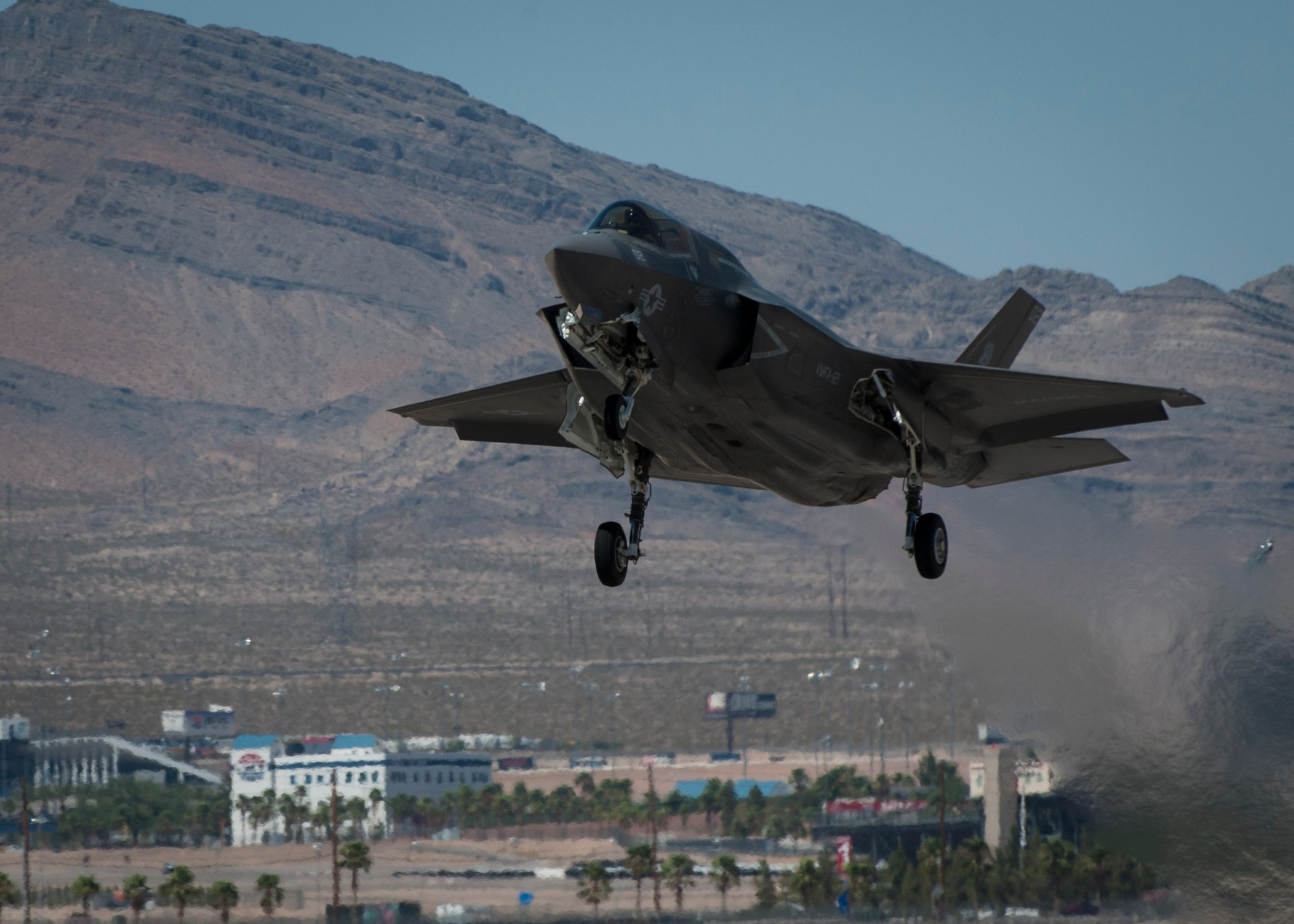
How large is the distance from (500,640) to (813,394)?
169022 mm

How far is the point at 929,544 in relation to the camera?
25547 mm

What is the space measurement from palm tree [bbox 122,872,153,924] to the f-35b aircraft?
51.8m

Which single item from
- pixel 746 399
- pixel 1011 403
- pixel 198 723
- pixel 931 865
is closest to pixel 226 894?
pixel 931 865

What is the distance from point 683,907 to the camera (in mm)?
78875

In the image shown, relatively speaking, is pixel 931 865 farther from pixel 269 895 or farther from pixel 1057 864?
pixel 269 895

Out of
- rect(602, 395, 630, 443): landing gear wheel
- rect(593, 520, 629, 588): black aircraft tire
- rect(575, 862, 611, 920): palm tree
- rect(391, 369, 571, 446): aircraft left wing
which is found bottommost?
rect(575, 862, 611, 920): palm tree

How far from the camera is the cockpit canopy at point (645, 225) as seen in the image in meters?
22.9

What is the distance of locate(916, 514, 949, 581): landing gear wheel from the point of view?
25531 mm

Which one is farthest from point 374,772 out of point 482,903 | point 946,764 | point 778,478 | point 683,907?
point 778,478

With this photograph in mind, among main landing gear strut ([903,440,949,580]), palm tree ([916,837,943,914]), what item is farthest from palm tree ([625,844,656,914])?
main landing gear strut ([903,440,949,580])

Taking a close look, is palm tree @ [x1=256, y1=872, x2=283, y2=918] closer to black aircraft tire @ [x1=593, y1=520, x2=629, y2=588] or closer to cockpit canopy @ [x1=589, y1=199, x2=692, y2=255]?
black aircraft tire @ [x1=593, y1=520, x2=629, y2=588]

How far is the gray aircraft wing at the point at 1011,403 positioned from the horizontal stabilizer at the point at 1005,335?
3.55m

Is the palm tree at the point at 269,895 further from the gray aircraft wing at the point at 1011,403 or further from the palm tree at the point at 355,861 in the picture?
the gray aircraft wing at the point at 1011,403

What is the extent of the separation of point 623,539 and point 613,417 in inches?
141
